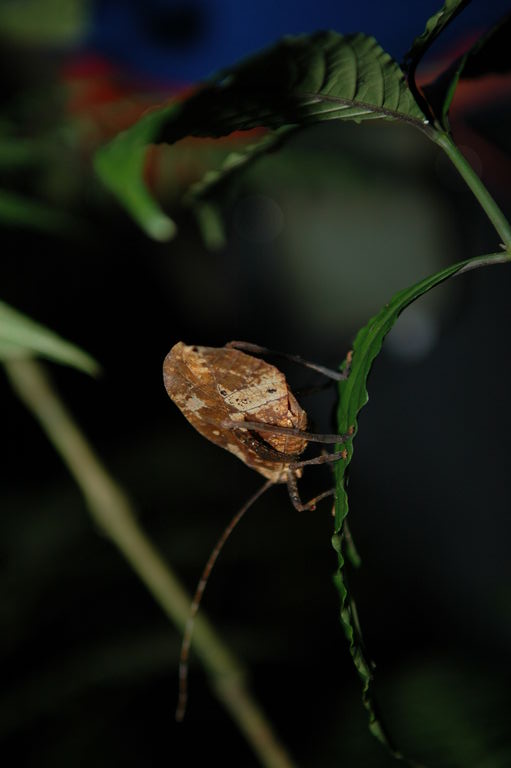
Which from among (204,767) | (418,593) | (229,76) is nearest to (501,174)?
(229,76)

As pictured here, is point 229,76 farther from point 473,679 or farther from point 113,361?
point 113,361

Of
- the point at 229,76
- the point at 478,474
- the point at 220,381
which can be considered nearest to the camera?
the point at 229,76

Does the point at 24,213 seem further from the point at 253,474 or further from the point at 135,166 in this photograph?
the point at 253,474

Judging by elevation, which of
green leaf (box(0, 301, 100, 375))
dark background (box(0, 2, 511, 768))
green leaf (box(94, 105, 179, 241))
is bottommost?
dark background (box(0, 2, 511, 768))

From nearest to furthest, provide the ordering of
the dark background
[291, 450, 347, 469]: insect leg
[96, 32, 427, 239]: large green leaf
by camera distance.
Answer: [96, 32, 427, 239]: large green leaf
[291, 450, 347, 469]: insect leg
the dark background

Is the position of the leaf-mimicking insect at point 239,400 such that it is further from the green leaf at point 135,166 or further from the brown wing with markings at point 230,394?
the green leaf at point 135,166

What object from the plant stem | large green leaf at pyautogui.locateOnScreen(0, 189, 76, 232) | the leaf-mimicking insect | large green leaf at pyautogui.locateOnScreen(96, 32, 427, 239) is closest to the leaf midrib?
large green leaf at pyautogui.locateOnScreen(96, 32, 427, 239)

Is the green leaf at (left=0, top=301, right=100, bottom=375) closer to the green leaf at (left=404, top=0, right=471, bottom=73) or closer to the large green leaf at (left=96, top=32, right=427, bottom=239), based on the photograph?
the large green leaf at (left=96, top=32, right=427, bottom=239)

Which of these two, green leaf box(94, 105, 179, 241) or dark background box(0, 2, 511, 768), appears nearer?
green leaf box(94, 105, 179, 241)
